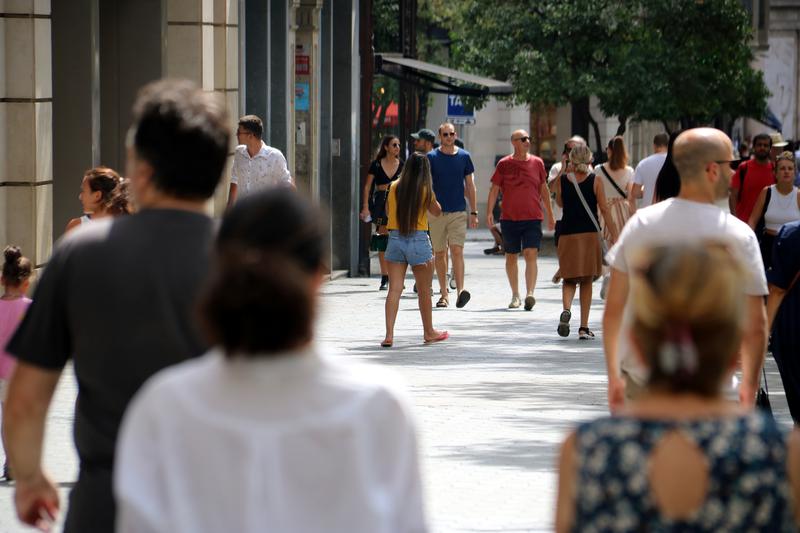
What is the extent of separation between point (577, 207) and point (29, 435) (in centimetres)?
1195

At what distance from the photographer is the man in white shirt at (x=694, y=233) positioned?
20.4 ft

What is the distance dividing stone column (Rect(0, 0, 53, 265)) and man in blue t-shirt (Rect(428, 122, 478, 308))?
19.9 feet

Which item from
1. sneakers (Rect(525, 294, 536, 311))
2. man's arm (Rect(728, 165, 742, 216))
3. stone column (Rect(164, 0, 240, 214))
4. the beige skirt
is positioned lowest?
sneakers (Rect(525, 294, 536, 311))

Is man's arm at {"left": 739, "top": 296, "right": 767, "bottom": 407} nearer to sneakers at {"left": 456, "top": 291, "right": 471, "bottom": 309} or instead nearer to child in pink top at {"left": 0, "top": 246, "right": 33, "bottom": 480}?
child in pink top at {"left": 0, "top": 246, "right": 33, "bottom": 480}

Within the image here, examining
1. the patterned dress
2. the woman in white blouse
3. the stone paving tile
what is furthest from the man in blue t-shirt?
the woman in white blouse

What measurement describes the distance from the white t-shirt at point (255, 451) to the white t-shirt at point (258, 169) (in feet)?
Result: 39.4

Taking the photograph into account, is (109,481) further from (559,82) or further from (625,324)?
(559,82)

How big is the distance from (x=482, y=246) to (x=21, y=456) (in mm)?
29479

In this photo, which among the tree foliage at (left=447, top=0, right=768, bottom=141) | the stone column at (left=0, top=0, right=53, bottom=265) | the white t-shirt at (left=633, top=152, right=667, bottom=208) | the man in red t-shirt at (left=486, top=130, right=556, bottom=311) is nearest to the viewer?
the stone column at (left=0, top=0, right=53, bottom=265)

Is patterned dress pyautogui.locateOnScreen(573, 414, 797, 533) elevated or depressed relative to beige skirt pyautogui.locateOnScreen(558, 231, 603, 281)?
elevated

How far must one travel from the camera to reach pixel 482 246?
3353cm

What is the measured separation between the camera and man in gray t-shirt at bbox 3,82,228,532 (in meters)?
4.00

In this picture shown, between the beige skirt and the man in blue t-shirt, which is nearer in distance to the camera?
the beige skirt

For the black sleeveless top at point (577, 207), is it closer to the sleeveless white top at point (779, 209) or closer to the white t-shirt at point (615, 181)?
the white t-shirt at point (615, 181)
